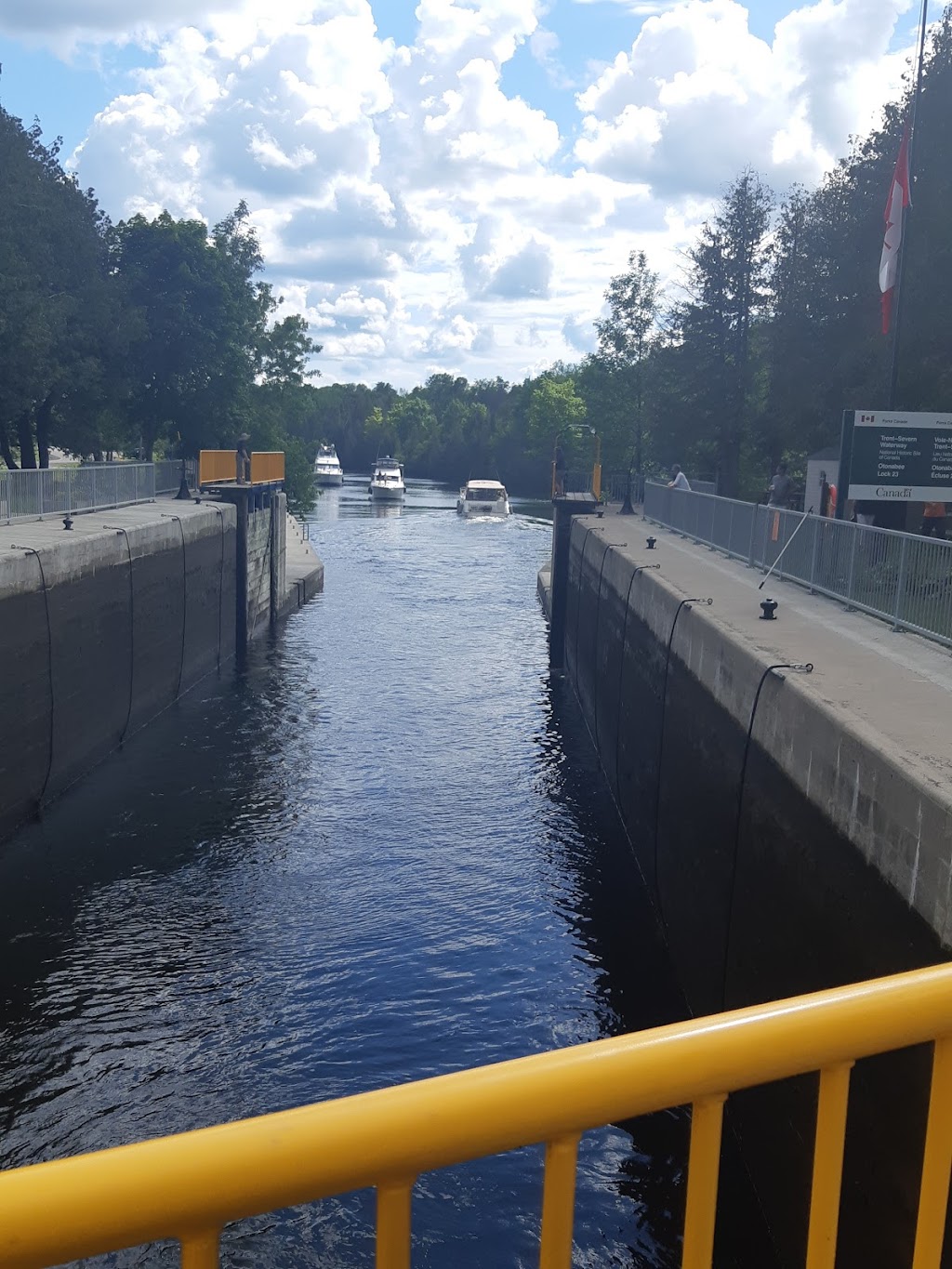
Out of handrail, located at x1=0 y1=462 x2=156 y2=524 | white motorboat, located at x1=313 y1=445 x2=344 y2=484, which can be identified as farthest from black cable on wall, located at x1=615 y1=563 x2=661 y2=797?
white motorboat, located at x1=313 y1=445 x2=344 y2=484

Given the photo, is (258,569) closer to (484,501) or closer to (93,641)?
(93,641)

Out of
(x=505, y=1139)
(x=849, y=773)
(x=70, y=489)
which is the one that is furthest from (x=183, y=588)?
(x=505, y=1139)

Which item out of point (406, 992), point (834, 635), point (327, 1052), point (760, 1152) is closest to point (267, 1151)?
point (760, 1152)

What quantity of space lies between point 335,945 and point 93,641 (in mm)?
8477

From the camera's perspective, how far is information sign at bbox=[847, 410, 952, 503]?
15062 mm

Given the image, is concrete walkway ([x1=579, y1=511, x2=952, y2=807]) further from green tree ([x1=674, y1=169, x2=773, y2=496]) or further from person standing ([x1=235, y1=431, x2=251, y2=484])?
green tree ([x1=674, y1=169, x2=773, y2=496])

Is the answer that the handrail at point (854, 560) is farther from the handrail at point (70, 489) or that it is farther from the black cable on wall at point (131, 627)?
the handrail at point (70, 489)

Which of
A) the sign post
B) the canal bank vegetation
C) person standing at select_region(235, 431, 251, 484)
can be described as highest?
the canal bank vegetation

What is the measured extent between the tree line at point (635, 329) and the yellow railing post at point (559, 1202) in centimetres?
2411

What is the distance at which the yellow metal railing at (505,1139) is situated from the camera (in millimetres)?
1588

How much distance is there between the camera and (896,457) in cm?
1512

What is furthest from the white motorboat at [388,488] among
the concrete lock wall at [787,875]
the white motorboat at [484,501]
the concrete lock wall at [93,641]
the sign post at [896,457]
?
the sign post at [896,457]

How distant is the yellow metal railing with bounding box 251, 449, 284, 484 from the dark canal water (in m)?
13.1

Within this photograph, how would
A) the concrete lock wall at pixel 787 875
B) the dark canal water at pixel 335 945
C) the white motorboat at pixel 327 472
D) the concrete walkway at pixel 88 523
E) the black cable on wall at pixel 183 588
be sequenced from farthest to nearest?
the white motorboat at pixel 327 472
the black cable on wall at pixel 183 588
the concrete walkway at pixel 88 523
the dark canal water at pixel 335 945
the concrete lock wall at pixel 787 875
